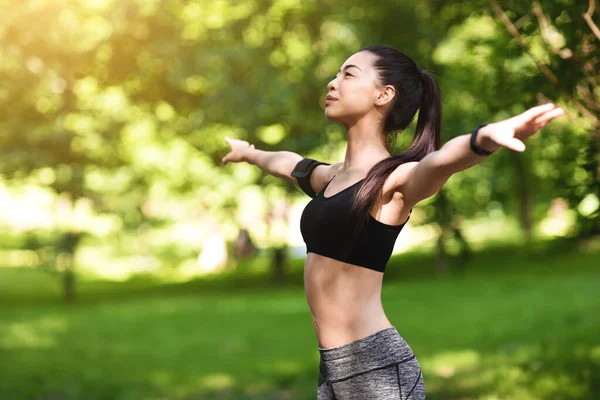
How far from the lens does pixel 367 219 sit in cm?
301

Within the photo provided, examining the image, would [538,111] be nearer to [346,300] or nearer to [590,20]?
[346,300]

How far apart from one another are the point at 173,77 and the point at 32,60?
320cm

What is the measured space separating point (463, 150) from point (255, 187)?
A: 22953 mm

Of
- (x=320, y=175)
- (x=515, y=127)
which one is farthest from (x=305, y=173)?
(x=515, y=127)

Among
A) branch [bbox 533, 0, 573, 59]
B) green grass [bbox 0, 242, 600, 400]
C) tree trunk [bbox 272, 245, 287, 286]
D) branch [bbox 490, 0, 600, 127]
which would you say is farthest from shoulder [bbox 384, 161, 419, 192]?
tree trunk [bbox 272, 245, 287, 286]

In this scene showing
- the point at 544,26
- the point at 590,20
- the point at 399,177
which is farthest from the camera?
the point at 544,26

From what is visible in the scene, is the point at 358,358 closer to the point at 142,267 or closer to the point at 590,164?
the point at 590,164

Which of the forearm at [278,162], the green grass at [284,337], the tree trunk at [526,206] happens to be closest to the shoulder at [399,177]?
the forearm at [278,162]

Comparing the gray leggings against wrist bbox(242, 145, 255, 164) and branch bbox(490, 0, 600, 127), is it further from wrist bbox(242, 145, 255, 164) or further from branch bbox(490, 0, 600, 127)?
branch bbox(490, 0, 600, 127)

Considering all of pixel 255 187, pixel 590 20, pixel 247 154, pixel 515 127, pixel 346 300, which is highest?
pixel 255 187

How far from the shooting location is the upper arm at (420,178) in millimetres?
2771

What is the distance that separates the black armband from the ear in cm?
53

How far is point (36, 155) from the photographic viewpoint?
20.1 metres

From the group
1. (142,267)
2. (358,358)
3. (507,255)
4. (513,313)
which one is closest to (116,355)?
(513,313)
